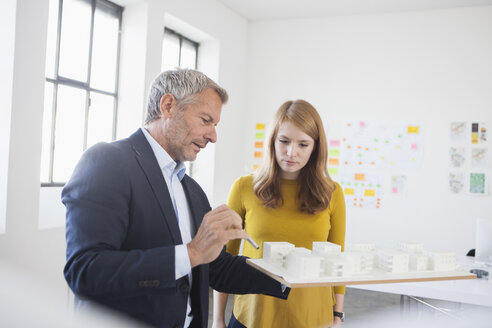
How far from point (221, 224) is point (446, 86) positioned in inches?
180

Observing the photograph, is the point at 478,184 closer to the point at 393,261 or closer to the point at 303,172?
the point at 303,172

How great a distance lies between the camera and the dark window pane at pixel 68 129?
133 inches

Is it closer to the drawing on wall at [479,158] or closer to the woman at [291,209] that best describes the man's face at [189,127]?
the woman at [291,209]

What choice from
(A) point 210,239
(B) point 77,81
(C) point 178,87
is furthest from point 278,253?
(B) point 77,81

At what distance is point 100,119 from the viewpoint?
12.6 ft

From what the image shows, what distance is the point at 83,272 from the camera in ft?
3.23

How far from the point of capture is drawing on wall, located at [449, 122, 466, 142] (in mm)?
4777

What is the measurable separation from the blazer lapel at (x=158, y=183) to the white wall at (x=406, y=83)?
426 centimetres

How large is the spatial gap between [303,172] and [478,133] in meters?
3.69

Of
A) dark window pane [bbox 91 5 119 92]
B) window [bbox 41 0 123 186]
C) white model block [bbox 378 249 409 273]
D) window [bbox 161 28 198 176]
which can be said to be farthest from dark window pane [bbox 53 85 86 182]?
white model block [bbox 378 249 409 273]

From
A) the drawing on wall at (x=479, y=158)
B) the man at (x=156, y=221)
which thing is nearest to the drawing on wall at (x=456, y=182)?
the drawing on wall at (x=479, y=158)

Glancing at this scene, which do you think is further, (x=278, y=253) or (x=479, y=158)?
(x=479, y=158)

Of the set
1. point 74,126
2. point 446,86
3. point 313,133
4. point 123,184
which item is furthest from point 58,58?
point 446,86

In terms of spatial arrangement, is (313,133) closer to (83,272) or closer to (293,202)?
(293,202)
